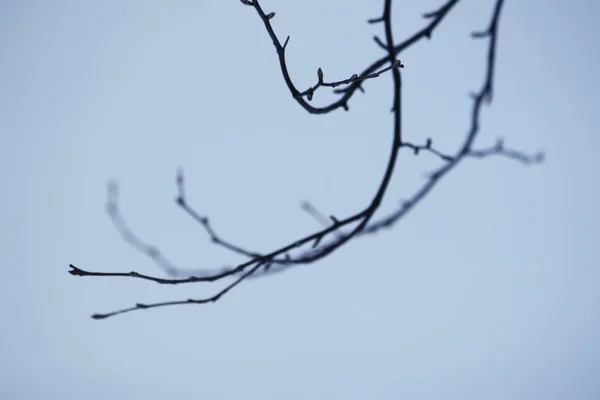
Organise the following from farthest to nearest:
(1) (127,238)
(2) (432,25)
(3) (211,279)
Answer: (1) (127,238) < (2) (432,25) < (3) (211,279)

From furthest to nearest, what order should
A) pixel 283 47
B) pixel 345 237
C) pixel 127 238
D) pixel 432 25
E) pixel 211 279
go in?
pixel 127 238 → pixel 432 25 → pixel 345 237 → pixel 211 279 → pixel 283 47

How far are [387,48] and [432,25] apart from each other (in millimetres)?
319

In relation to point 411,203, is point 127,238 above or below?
below

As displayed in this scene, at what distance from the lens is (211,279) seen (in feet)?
3.44

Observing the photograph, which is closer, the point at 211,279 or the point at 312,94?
the point at 312,94

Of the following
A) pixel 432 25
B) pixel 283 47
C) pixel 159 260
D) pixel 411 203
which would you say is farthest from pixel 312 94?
pixel 159 260

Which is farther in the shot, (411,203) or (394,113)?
(411,203)

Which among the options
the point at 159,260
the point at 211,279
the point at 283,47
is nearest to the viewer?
the point at 283,47

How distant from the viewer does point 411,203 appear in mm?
1707

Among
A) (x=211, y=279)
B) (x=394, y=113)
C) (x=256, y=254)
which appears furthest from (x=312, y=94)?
(x=256, y=254)

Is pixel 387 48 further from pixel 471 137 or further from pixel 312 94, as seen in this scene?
pixel 471 137

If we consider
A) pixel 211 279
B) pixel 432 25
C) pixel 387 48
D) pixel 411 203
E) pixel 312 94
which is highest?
pixel 432 25

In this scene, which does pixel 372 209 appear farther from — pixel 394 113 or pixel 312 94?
pixel 312 94

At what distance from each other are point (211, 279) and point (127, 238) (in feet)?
2.98
